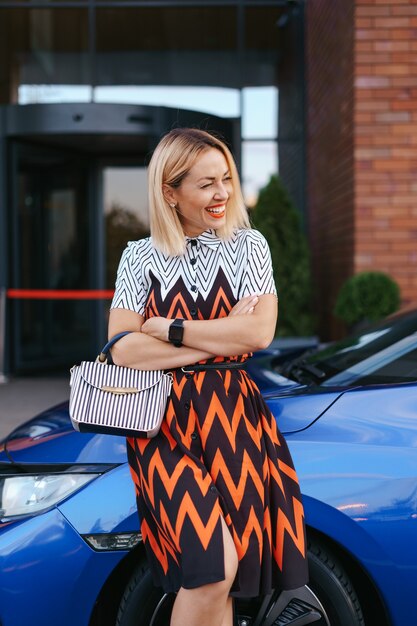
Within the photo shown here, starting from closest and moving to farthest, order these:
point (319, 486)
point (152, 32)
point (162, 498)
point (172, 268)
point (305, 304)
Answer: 1. point (162, 498)
2. point (172, 268)
3. point (319, 486)
4. point (305, 304)
5. point (152, 32)

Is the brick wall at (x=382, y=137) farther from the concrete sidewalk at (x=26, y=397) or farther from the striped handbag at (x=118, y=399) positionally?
the striped handbag at (x=118, y=399)

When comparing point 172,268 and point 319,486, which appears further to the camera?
point 319,486

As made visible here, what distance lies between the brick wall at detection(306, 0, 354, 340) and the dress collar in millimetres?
5302

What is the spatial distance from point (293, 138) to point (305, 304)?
2.94 metres

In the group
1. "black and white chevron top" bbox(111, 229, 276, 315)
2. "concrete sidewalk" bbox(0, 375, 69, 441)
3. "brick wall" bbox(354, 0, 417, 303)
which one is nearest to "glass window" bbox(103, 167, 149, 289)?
"concrete sidewalk" bbox(0, 375, 69, 441)

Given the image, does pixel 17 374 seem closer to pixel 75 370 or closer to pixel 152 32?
A: pixel 152 32

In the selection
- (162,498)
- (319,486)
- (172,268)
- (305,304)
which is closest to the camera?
(162,498)

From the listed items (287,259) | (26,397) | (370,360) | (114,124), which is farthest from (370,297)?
(370,360)

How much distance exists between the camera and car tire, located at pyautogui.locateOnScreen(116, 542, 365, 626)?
2221 millimetres

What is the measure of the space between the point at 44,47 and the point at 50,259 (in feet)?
9.13

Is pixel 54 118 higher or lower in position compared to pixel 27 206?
higher

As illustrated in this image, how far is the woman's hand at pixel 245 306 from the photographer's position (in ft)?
6.73

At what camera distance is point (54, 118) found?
850 cm

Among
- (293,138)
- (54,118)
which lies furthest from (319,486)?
(293,138)
